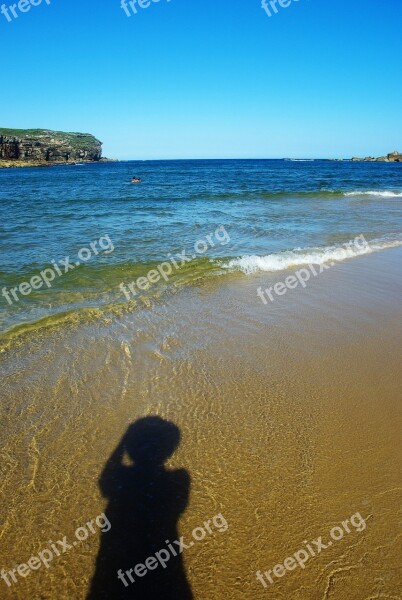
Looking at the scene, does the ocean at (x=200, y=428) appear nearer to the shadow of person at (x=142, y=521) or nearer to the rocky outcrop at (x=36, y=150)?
Answer: the shadow of person at (x=142, y=521)

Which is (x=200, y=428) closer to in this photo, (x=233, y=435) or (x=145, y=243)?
(x=233, y=435)

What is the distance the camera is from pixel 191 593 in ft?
8.16

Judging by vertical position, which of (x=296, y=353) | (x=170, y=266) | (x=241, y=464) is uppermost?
(x=170, y=266)

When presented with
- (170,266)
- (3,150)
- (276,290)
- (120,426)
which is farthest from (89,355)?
(3,150)

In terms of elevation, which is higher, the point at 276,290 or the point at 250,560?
the point at 276,290

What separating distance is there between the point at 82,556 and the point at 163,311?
15.5 feet

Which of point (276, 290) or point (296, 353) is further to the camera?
point (276, 290)

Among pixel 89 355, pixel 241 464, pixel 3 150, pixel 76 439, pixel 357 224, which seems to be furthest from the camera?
pixel 3 150

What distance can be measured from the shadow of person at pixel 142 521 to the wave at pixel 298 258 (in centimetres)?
664

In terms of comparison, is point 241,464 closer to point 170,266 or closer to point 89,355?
point 89,355

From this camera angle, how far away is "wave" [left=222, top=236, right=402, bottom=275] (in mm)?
10141

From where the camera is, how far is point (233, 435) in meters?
3.87

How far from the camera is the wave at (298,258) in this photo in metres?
10.1

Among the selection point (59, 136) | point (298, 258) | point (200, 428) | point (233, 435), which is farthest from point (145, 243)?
point (59, 136)
